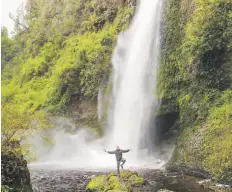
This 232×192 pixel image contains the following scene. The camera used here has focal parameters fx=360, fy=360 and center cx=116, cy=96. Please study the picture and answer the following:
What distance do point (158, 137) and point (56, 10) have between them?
81.4 ft

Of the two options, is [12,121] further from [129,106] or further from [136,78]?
[136,78]

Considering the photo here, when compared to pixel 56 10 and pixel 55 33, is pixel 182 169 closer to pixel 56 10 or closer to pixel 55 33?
pixel 55 33

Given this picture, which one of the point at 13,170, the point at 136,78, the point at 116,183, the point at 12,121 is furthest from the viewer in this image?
the point at 136,78

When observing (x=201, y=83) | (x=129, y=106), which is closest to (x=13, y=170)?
(x=201, y=83)

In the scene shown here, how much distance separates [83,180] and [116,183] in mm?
3414

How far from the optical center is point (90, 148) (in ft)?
79.8

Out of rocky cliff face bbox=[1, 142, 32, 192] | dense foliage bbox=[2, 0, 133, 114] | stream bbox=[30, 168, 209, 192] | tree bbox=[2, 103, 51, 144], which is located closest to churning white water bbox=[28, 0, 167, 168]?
dense foliage bbox=[2, 0, 133, 114]

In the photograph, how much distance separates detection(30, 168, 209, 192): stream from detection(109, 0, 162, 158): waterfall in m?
4.98

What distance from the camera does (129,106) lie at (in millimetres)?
22531

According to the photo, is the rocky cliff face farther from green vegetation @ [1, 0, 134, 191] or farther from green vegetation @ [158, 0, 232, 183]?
green vegetation @ [1, 0, 134, 191]

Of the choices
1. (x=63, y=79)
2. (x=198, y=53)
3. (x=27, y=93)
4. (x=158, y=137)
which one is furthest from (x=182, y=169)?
(x=27, y=93)

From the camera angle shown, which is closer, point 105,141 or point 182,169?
point 182,169

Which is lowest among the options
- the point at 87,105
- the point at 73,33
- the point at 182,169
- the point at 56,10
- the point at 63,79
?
the point at 182,169

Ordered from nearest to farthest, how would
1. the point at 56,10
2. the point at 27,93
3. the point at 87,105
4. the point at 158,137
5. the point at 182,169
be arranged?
the point at 182,169, the point at 158,137, the point at 87,105, the point at 27,93, the point at 56,10
